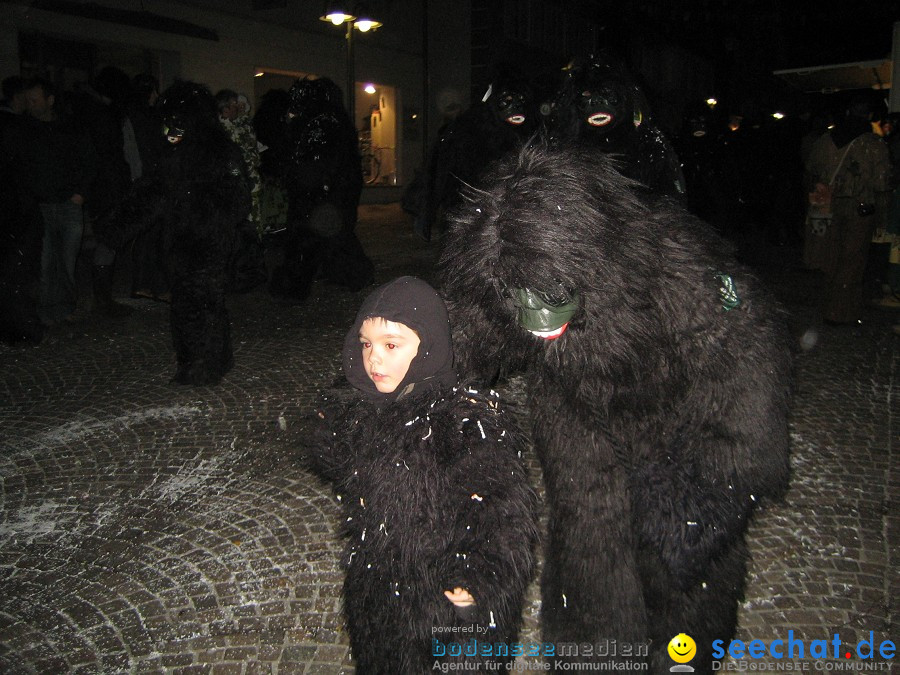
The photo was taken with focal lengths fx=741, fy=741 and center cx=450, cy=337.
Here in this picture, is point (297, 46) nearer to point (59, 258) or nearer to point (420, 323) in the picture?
point (59, 258)

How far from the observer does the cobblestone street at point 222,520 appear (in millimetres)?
2857

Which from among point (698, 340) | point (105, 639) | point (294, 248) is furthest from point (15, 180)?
point (698, 340)

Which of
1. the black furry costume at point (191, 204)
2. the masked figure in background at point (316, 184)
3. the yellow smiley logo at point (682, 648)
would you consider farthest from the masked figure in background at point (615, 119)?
the masked figure in background at point (316, 184)

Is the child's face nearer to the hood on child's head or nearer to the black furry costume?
the hood on child's head

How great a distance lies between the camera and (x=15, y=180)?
6.36 meters

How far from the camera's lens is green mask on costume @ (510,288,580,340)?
Result: 1861 mm

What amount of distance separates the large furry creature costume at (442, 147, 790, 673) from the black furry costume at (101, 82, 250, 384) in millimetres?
3370

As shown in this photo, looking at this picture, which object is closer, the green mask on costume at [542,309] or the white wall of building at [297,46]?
the green mask on costume at [542,309]

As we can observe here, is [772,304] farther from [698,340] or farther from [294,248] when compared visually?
[294,248]

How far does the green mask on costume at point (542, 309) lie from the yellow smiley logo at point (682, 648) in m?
1.05

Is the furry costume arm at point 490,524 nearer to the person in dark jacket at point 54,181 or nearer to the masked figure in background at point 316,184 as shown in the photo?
the person in dark jacket at point 54,181

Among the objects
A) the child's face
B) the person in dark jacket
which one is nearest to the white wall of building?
the person in dark jacket

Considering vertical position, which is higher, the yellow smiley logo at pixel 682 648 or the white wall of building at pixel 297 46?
the white wall of building at pixel 297 46

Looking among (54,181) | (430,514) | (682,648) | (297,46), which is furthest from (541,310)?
(297,46)
